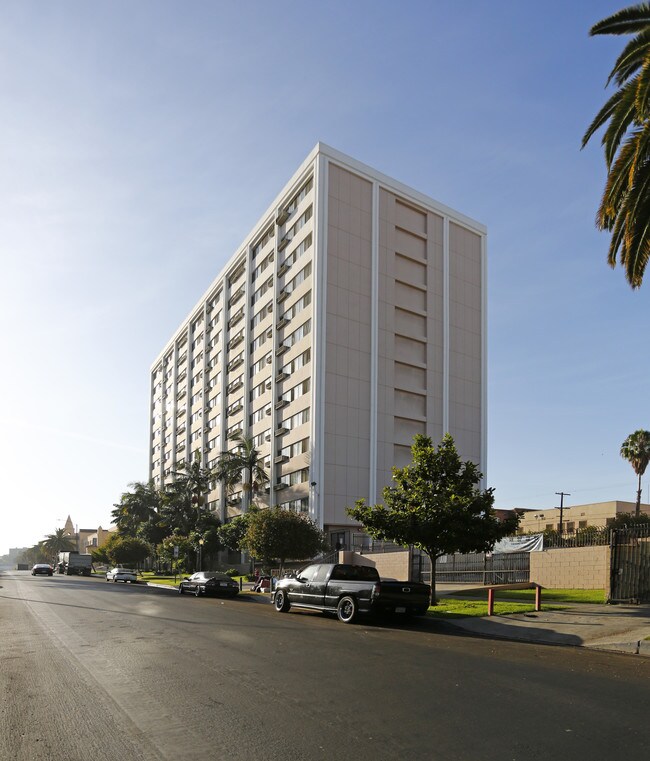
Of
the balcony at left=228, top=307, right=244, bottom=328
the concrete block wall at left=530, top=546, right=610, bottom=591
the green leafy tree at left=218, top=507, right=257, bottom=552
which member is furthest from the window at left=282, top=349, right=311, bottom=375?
the concrete block wall at left=530, top=546, right=610, bottom=591

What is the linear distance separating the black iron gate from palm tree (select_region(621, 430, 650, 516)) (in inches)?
1994

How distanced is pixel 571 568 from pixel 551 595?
339cm

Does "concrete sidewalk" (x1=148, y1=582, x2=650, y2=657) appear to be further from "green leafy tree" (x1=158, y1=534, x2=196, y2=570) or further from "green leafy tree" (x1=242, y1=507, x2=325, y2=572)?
"green leafy tree" (x1=158, y1=534, x2=196, y2=570)

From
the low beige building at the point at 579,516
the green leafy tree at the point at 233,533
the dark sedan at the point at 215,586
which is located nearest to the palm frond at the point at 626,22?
the dark sedan at the point at 215,586

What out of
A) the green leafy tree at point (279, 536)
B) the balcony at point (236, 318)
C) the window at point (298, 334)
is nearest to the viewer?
the green leafy tree at point (279, 536)

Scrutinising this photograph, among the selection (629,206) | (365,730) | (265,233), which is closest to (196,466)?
(265,233)

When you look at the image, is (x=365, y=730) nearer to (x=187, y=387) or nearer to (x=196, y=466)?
(x=196, y=466)

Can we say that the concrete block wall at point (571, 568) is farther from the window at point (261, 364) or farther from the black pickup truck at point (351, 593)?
the window at point (261, 364)

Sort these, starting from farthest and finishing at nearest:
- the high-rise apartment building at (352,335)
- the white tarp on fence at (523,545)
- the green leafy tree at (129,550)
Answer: the green leafy tree at (129,550)
the high-rise apartment building at (352,335)
the white tarp on fence at (523,545)

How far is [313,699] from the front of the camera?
8469mm

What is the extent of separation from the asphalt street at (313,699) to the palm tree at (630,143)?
8948 mm

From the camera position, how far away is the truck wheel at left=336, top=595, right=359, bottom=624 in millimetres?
19141

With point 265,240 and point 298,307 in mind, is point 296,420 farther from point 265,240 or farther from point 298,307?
point 265,240

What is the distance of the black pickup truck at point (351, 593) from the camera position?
18812mm
